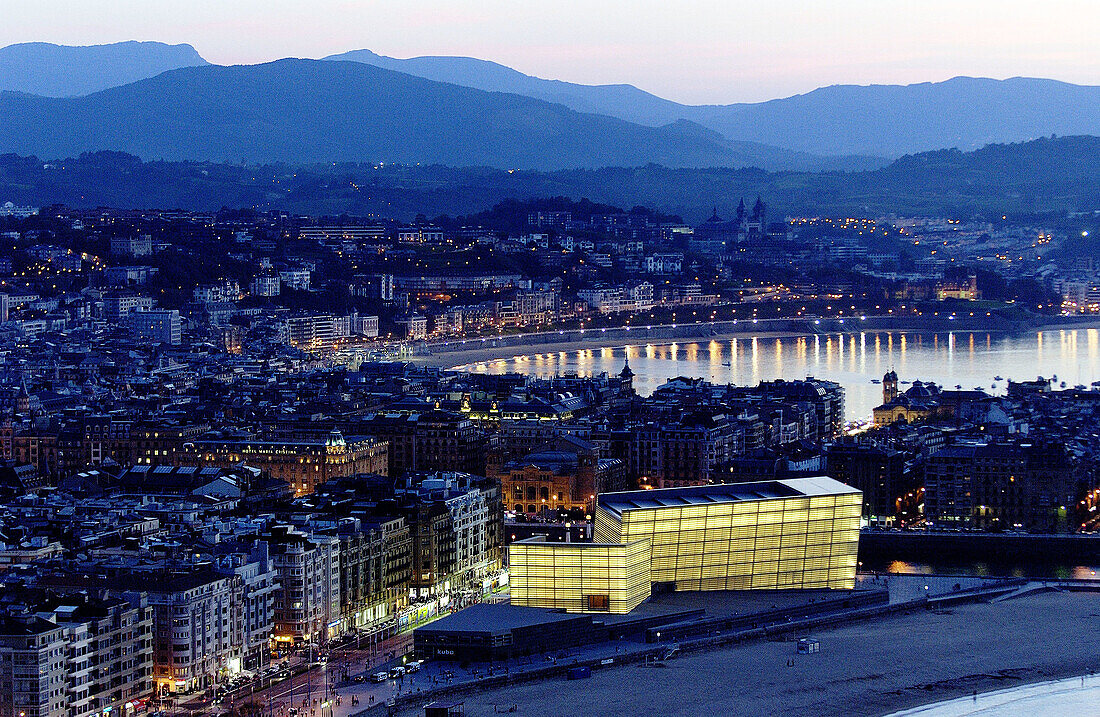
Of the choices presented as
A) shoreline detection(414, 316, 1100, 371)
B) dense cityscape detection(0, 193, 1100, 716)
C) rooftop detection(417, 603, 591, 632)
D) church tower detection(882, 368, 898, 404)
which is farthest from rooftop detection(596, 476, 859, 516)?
shoreline detection(414, 316, 1100, 371)

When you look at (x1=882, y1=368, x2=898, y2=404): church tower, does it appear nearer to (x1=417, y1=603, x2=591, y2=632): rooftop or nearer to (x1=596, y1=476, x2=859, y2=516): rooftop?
(x1=596, y1=476, x2=859, y2=516): rooftop

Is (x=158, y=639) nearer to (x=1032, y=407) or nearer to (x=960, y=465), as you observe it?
(x=960, y=465)

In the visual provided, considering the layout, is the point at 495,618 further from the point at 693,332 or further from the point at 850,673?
the point at 693,332

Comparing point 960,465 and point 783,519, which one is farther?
point 960,465

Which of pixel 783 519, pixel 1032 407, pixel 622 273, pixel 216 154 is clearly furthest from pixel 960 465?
pixel 216 154

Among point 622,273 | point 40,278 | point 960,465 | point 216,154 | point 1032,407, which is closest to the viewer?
point 960,465

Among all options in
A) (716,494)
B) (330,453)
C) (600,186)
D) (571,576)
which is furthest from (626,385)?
(600,186)

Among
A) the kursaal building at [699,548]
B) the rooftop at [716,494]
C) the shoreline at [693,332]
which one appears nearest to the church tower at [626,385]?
the shoreline at [693,332]
